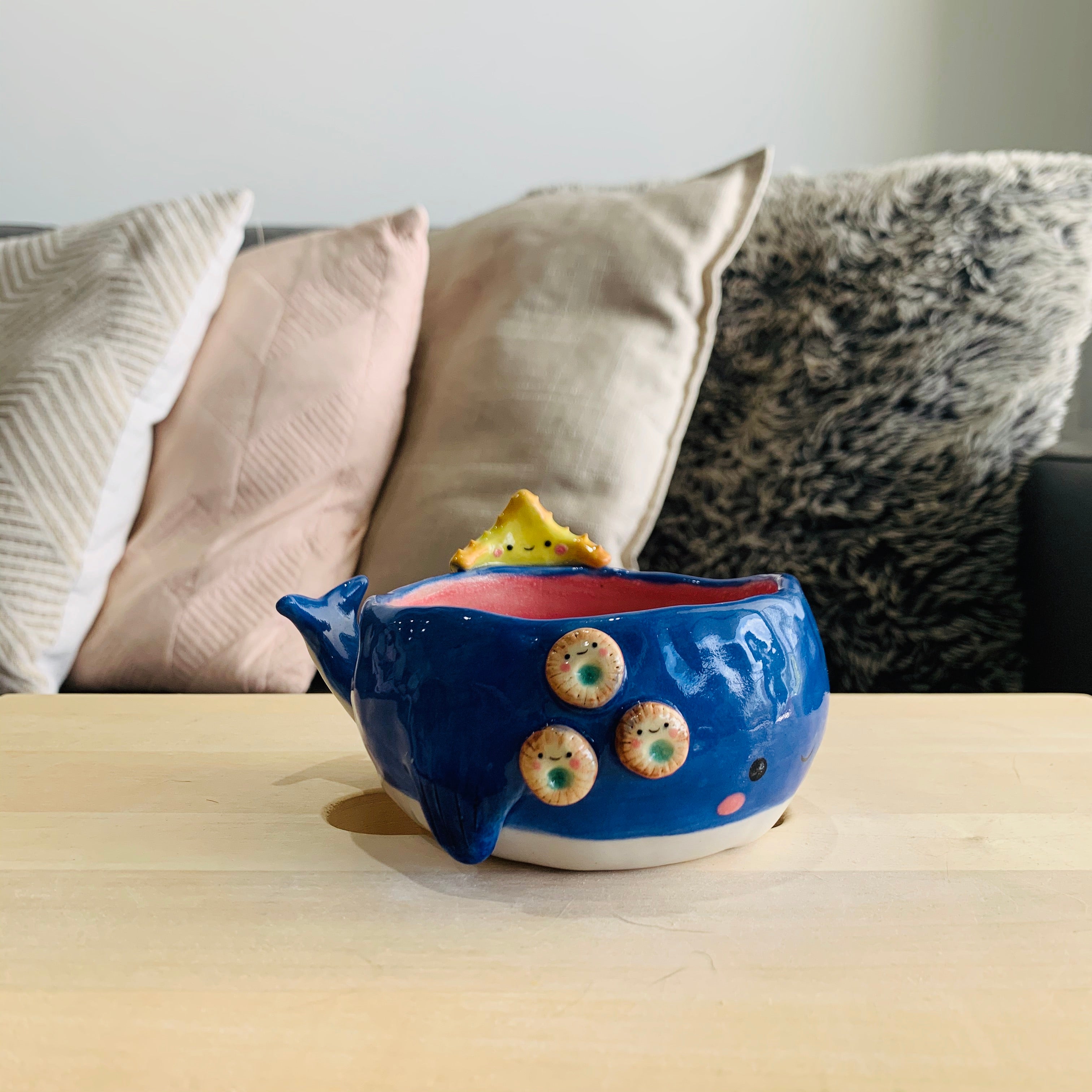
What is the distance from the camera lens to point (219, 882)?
36 centimetres

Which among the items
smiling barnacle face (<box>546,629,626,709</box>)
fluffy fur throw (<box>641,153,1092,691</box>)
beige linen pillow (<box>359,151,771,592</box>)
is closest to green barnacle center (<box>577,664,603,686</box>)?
smiling barnacle face (<box>546,629,626,709</box>)

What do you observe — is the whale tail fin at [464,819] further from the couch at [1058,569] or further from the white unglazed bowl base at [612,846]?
the couch at [1058,569]

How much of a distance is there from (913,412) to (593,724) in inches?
27.4

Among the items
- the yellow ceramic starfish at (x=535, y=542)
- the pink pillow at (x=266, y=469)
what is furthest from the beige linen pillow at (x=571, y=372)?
the yellow ceramic starfish at (x=535, y=542)

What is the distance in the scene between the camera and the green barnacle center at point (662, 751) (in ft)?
1.05

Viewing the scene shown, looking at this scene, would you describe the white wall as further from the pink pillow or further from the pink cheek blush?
the pink cheek blush

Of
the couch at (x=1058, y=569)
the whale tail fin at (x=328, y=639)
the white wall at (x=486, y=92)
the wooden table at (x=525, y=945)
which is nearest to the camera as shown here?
the wooden table at (x=525, y=945)

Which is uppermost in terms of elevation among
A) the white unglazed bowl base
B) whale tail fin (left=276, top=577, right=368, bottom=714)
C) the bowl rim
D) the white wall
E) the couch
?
the white wall

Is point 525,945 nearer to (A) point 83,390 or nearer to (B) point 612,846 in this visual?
(B) point 612,846

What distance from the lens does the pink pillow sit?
84 cm

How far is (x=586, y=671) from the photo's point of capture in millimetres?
317

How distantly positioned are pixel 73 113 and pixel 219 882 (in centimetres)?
161

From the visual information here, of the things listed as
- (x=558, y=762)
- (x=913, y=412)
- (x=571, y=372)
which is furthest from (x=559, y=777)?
(x=913, y=412)

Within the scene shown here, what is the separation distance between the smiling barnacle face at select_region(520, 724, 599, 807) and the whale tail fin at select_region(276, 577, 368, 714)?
0.36 ft
